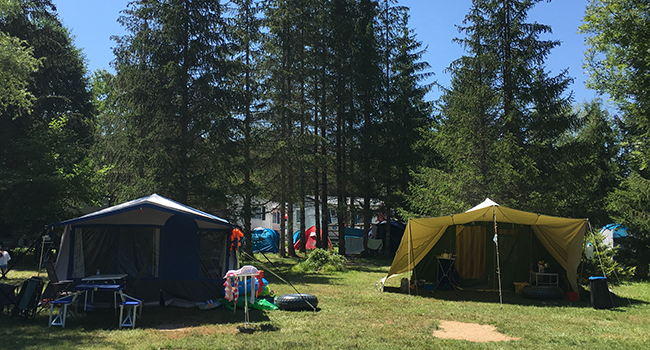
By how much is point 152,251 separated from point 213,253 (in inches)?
45.2

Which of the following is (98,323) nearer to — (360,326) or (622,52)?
(360,326)

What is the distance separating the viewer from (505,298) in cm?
1055

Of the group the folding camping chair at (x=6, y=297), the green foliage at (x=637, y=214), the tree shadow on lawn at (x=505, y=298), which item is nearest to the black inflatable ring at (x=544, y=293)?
the tree shadow on lawn at (x=505, y=298)

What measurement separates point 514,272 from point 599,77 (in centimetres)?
718

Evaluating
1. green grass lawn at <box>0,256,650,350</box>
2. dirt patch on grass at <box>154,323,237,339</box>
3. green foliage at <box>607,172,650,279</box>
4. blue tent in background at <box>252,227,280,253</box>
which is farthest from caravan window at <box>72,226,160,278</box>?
blue tent in background at <box>252,227,280,253</box>

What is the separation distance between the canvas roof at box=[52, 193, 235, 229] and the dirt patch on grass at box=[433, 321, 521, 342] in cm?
430

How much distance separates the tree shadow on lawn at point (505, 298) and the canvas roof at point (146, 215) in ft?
15.3

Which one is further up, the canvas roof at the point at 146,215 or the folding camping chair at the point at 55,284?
the canvas roof at the point at 146,215

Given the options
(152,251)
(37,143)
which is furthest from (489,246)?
(37,143)

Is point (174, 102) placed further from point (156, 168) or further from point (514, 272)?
point (514, 272)

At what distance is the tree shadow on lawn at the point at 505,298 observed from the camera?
32.0 ft

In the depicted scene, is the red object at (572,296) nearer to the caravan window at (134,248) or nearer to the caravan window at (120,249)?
the caravan window at (120,249)

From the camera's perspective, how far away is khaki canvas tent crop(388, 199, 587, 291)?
10.5 meters

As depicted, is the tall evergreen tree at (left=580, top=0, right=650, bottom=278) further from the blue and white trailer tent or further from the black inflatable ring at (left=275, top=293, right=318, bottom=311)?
the blue and white trailer tent
